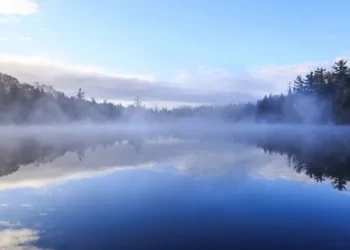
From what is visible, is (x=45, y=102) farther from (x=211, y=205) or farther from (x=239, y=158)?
(x=211, y=205)

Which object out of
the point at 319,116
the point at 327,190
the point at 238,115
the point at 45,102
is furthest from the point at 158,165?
the point at 238,115

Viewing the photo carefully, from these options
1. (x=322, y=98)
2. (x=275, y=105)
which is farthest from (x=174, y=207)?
(x=275, y=105)

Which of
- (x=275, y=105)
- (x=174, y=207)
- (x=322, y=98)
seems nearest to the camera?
(x=174, y=207)

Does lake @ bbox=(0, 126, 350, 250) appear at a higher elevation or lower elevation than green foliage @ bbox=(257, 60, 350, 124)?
lower

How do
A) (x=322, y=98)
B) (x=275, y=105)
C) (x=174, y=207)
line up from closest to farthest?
(x=174, y=207), (x=322, y=98), (x=275, y=105)

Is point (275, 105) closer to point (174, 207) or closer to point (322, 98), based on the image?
point (322, 98)

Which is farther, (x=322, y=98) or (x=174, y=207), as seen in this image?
(x=322, y=98)

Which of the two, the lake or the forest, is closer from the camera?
the lake

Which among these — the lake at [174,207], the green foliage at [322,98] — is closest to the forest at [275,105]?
the green foliage at [322,98]

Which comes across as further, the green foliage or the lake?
the green foliage

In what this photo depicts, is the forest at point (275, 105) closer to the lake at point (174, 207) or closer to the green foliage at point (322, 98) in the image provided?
the green foliage at point (322, 98)

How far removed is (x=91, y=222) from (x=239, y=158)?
17.2 metres

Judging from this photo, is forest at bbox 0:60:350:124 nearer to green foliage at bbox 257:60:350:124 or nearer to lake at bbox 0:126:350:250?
green foliage at bbox 257:60:350:124

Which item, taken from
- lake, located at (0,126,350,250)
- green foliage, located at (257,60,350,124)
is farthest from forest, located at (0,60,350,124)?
lake, located at (0,126,350,250)
